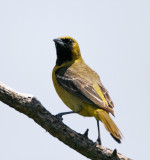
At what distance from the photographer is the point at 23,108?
601 centimetres

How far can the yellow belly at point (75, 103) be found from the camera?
6727mm

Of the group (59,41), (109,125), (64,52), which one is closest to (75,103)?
(109,125)

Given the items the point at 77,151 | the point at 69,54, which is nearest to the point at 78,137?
the point at 77,151

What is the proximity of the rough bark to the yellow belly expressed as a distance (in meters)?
0.66

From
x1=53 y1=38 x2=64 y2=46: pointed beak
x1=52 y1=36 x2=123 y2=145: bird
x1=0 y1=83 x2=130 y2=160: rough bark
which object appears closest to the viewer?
x1=0 y1=83 x2=130 y2=160: rough bark

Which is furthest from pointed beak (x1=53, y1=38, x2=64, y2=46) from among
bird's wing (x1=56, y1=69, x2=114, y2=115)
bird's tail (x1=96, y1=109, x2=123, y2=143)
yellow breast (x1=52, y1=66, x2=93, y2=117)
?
bird's tail (x1=96, y1=109, x2=123, y2=143)

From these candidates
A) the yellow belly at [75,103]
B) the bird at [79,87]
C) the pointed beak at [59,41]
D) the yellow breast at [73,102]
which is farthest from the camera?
the pointed beak at [59,41]

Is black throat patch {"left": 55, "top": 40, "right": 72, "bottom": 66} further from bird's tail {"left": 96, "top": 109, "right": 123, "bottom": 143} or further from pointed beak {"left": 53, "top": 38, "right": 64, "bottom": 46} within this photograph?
bird's tail {"left": 96, "top": 109, "right": 123, "bottom": 143}

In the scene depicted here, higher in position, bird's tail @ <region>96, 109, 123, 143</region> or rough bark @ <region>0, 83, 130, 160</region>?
bird's tail @ <region>96, 109, 123, 143</region>

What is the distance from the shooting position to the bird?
6.58m

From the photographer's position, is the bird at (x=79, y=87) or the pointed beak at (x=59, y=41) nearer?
the bird at (x=79, y=87)

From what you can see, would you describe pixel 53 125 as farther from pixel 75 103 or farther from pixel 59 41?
pixel 59 41

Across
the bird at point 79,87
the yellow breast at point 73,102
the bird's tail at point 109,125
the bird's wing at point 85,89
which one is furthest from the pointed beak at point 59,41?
the bird's tail at point 109,125

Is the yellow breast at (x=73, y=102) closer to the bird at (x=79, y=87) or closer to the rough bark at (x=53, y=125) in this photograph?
the bird at (x=79, y=87)
